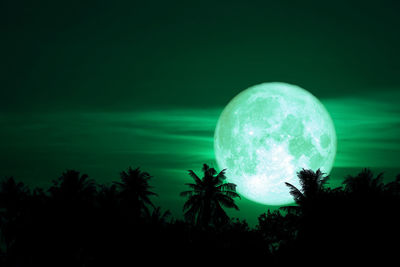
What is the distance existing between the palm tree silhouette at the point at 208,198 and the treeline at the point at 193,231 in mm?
10686

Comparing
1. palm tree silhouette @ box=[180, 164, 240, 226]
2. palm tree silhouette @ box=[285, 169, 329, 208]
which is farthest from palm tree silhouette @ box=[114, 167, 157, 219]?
palm tree silhouette @ box=[285, 169, 329, 208]

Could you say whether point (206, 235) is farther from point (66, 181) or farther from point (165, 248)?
point (66, 181)

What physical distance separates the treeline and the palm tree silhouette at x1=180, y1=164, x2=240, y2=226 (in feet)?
35.1

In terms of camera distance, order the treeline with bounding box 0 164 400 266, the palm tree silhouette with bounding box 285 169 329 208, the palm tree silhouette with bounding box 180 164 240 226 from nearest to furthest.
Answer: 1. the treeline with bounding box 0 164 400 266
2. the palm tree silhouette with bounding box 285 169 329 208
3. the palm tree silhouette with bounding box 180 164 240 226

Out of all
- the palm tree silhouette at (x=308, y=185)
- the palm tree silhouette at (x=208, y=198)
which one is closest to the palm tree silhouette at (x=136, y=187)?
the palm tree silhouette at (x=208, y=198)

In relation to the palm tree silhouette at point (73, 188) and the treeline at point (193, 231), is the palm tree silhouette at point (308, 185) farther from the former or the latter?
the palm tree silhouette at point (73, 188)

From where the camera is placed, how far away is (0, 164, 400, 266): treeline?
2050 cm

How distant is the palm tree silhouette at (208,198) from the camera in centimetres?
4000

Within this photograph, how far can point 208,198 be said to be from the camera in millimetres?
40500

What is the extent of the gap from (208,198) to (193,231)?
48.4 feet

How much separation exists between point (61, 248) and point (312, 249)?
18.5 metres

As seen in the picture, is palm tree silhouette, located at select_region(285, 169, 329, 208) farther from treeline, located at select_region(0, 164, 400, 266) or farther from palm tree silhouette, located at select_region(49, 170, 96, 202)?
palm tree silhouette, located at select_region(49, 170, 96, 202)

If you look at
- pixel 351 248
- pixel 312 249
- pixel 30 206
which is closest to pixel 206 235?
pixel 312 249

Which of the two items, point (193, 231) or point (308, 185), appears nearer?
point (193, 231)
